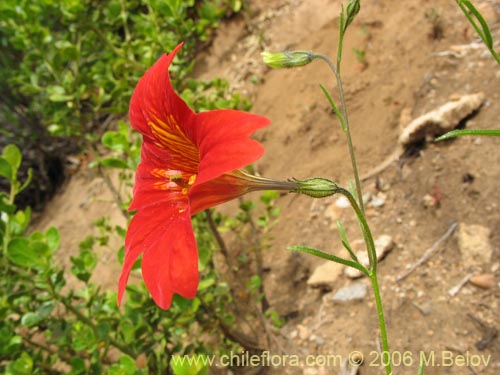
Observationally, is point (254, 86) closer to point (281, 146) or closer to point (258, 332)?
point (281, 146)

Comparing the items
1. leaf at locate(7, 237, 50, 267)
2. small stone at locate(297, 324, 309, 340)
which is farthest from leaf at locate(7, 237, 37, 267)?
small stone at locate(297, 324, 309, 340)

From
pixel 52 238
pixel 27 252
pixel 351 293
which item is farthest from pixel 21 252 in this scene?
pixel 351 293

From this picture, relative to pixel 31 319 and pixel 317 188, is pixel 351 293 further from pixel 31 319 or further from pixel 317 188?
pixel 31 319

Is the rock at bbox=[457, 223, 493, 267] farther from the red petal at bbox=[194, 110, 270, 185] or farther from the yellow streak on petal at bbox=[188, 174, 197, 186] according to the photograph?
the red petal at bbox=[194, 110, 270, 185]

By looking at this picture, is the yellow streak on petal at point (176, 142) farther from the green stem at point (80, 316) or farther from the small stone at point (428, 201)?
the small stone at point (428, 201)

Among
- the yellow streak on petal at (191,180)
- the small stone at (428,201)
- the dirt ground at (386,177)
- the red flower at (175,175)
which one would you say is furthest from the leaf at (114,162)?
the small stone at (428,201)

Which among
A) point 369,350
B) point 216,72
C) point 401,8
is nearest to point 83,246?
point 369,350
